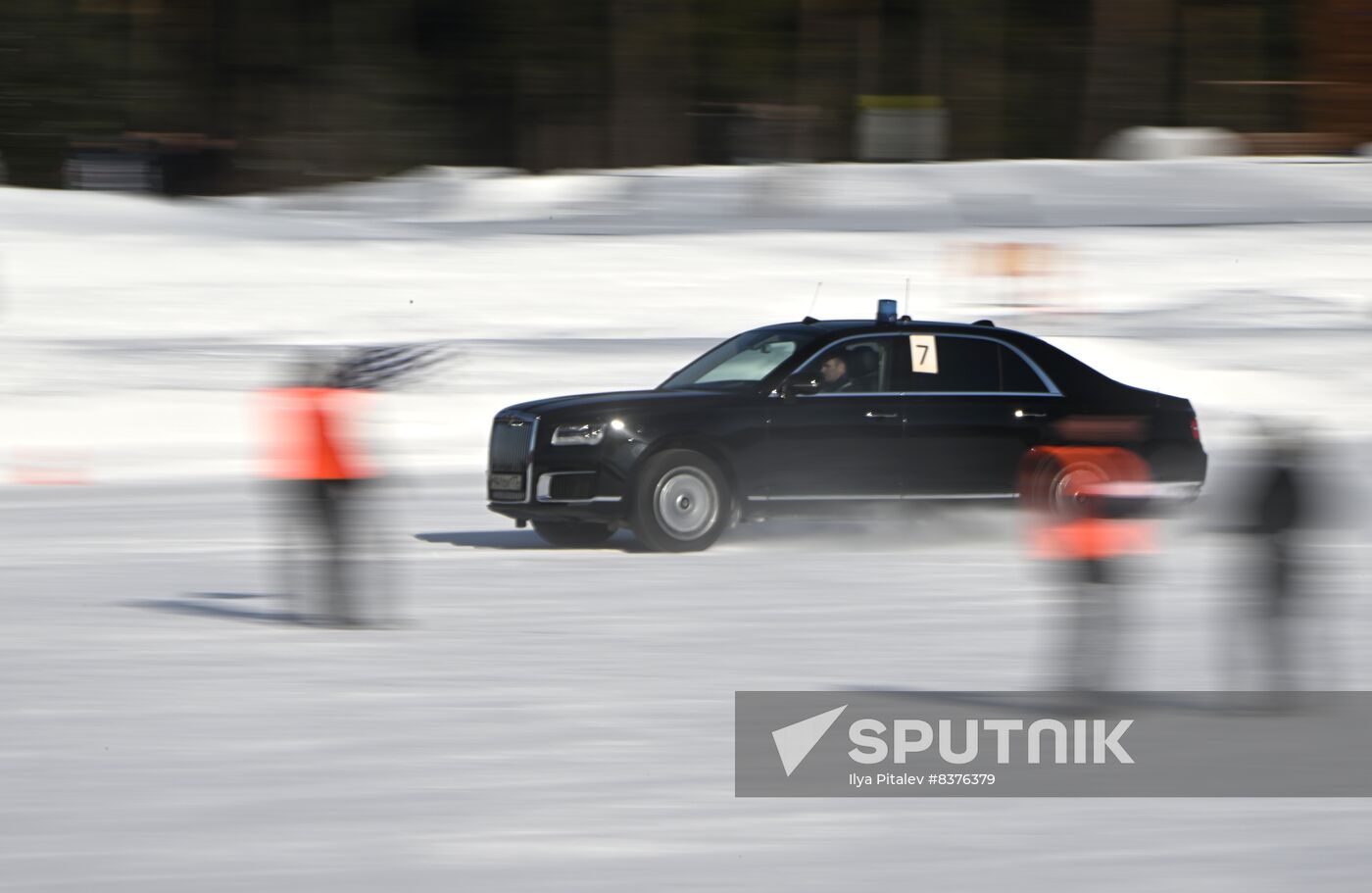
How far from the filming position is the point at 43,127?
51.3m

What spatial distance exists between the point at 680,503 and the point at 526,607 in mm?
2030

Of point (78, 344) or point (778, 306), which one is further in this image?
point (778, 306)

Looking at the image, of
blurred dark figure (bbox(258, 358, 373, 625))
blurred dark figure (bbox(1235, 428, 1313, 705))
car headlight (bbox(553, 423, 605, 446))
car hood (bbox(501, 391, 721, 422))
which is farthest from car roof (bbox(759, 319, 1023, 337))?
blurred dark figure (bbox(1235, 428, 1313, 705))

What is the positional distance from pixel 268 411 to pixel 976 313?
1059 centimetres

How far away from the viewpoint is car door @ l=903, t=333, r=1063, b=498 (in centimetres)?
1237

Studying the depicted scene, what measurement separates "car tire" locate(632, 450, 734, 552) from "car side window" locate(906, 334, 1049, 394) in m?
1.43

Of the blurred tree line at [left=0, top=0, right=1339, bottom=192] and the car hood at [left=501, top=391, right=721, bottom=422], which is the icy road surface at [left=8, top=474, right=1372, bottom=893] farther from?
the blurred tree line at [left=0, top=0, right=1339, bottom=192]

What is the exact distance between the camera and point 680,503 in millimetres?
12141

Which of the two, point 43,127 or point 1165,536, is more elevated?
point 43,127

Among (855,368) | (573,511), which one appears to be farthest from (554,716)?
(855,368)

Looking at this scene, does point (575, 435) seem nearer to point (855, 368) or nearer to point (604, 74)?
point (855, 368)

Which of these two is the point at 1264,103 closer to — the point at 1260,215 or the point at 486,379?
the point at 1260,215

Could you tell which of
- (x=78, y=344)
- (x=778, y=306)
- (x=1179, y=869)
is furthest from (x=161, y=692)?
(x=778, y=306)

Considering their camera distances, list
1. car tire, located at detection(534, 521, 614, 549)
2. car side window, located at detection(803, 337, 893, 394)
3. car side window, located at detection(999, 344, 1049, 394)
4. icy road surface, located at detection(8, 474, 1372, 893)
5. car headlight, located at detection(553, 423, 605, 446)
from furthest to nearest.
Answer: car tire, located at detection(534, 521, 614, 549) < car side window, located at detection(999, 344, 1049, 394) < car side window, located at detection(803, 337, 893, 394) < car headlight, located at detection(553, 423, 605, 446) < icy road surface, located at detection(8, 474, 1372, 893)
